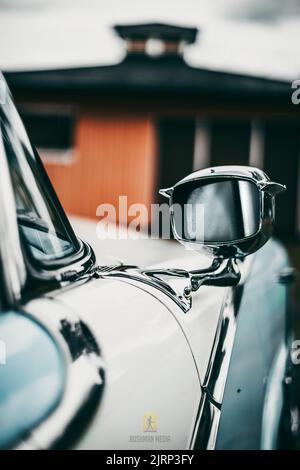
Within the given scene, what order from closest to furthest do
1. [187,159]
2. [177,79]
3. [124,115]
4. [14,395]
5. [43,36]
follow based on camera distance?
[14,395] → [43,36] → [187,159] → [177,79] → [124,115]

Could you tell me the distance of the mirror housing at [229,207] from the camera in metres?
1.36

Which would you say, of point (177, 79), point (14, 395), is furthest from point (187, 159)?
point (14, 395)

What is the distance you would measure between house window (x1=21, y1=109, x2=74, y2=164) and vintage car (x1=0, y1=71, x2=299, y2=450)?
703 mm

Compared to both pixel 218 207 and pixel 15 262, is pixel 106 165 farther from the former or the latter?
pixel 15 262

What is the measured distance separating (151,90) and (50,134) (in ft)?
2.46

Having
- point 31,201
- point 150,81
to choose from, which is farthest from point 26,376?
point 150,81

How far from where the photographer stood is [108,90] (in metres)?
2.62

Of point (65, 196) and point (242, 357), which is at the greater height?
point (65, 196)

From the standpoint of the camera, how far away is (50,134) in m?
2.16

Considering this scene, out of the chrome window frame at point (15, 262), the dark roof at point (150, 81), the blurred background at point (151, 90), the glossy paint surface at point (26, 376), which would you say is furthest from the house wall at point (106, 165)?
the glossy paint surface at point (26, 376)

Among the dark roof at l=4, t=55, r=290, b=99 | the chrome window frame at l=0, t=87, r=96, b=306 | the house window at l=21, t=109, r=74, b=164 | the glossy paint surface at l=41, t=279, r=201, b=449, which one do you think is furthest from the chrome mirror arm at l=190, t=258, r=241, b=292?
the dark roof at l=4, t=55, r=290, b=99

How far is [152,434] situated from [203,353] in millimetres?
237
